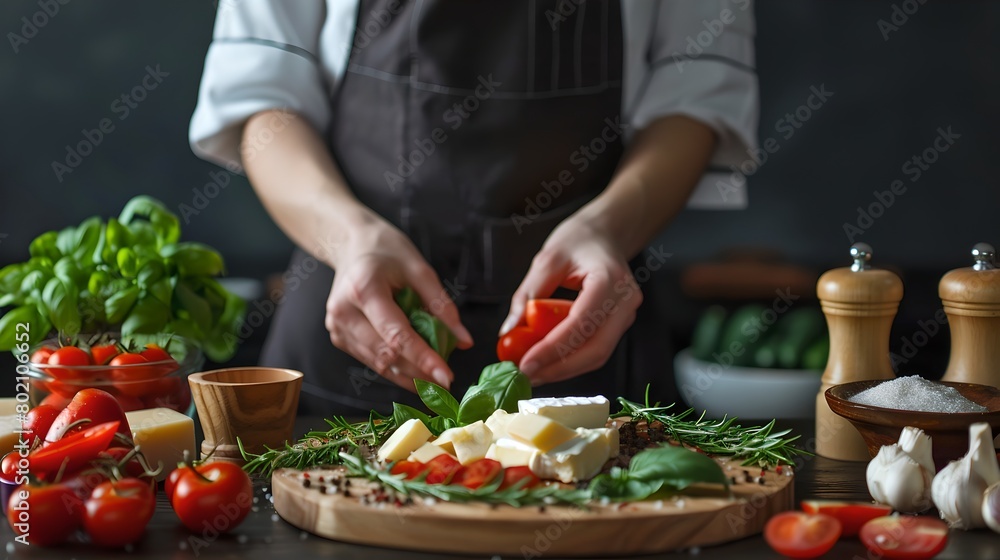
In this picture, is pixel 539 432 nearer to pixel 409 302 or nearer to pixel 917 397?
pixel 917 397

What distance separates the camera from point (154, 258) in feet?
4.83

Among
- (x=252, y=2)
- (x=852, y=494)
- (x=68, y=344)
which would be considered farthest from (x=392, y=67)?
(x=852, y=494)

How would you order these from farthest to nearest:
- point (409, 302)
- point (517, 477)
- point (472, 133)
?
1. point (472, 133)
2. point (409, 302)
3. point (517, 477)

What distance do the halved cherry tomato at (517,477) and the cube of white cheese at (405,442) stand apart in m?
0.12

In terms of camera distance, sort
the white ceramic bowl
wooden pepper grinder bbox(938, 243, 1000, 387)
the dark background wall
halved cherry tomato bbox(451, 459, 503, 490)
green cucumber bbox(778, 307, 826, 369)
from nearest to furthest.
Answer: halved cherry tomato bbox(451, 459, 503, 490) → wooden pepper grinder bbox(938, 243, 1000, 387) → the white ceramic bowl → green cucumber bbox(778, 307, 826, 369) → the dark background wall

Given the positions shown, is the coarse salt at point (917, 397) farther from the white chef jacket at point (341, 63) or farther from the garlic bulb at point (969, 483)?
the white chef jacket at point (341, 63)

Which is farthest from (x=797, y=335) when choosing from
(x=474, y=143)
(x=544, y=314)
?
(x=544, y=314)

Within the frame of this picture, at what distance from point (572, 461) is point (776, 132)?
8.65 ft

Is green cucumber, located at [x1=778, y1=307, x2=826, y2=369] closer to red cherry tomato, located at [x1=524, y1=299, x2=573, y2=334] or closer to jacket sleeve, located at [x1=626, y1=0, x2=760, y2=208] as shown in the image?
jacket sleeve, located at [x1=626, y1=0, x2=760, y2=208]

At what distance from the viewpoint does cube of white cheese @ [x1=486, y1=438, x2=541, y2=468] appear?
0.92 meters

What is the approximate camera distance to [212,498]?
0.84m

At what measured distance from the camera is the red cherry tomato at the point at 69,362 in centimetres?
109

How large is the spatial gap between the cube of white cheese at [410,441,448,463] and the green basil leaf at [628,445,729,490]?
198mm

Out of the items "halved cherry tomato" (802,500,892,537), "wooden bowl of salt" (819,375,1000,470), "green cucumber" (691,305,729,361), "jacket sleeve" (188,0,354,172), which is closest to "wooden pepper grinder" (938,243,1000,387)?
"wooden bowl of salt" (819,375,1000,470)
